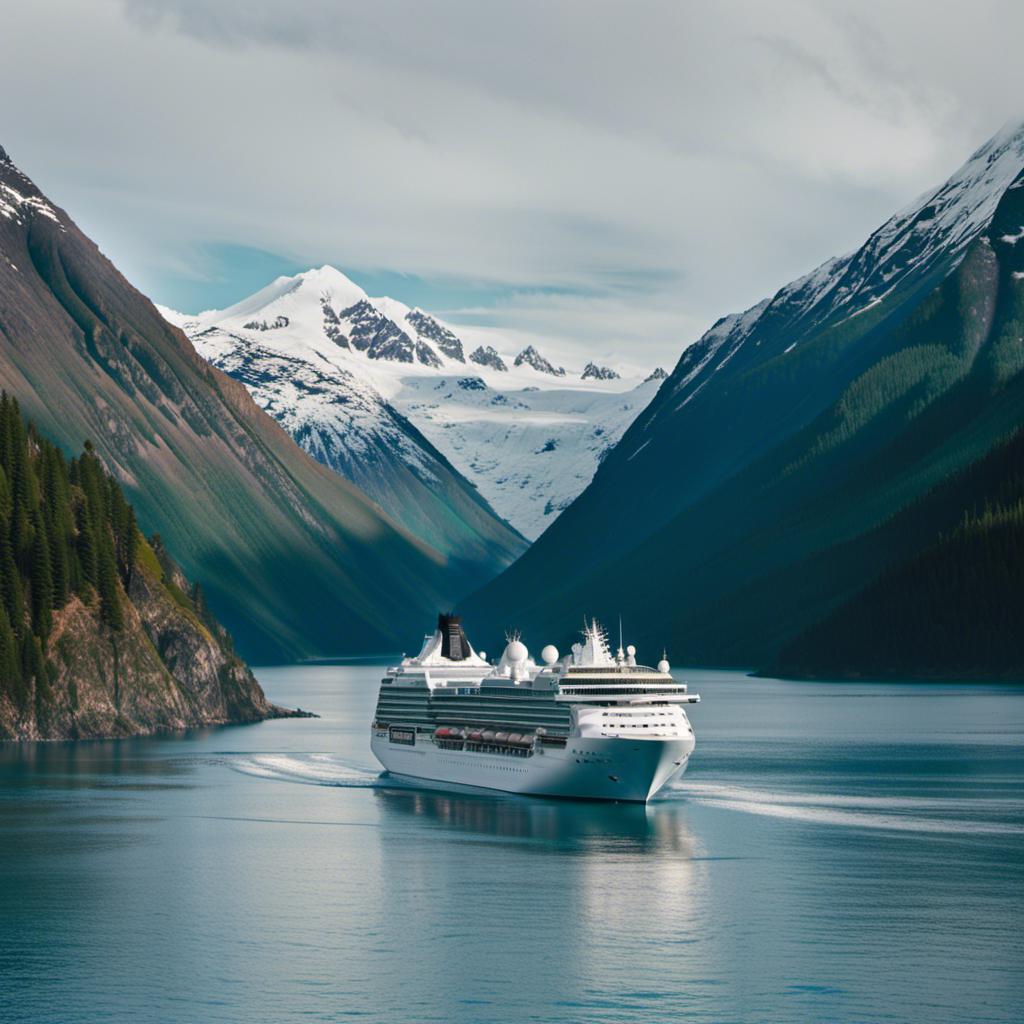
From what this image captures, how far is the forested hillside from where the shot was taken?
156000 mm

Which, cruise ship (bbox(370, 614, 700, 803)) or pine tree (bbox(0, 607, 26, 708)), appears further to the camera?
pine tree (bbox(0, 607, 26, 708))

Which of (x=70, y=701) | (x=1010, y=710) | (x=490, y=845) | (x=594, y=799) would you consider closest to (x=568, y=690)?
(x=594, y=799)

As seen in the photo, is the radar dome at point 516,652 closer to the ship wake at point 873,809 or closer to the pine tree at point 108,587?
the ship wake at point 873,809

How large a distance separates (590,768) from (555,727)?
3.82 m

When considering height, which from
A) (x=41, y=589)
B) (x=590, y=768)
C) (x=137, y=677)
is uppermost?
(x=41, y=589)

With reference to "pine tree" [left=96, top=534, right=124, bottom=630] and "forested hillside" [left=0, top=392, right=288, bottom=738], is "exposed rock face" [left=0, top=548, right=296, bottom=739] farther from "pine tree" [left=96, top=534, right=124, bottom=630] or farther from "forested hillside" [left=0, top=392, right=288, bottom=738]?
"pine tree" [left=96, top=534, right=124, bottom=630]

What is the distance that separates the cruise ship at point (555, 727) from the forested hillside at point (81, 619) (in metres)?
52.5

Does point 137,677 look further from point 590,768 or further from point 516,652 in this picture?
point 590,768

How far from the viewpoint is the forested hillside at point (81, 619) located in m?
156

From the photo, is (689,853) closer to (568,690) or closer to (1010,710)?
(568,690)

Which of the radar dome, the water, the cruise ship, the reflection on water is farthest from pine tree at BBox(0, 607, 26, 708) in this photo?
the radar dome

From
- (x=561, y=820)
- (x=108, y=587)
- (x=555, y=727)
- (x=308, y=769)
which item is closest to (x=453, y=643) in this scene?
(x=308, y=769)

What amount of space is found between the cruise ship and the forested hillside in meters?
52.5

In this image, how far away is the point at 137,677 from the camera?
552 feet
